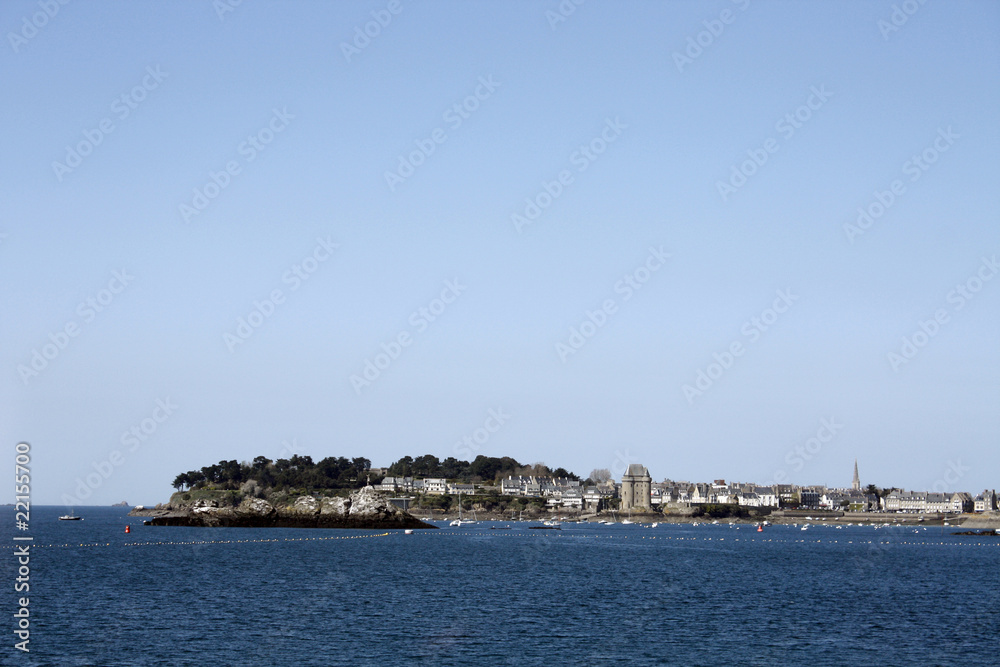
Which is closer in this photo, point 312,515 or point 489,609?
point 489,609

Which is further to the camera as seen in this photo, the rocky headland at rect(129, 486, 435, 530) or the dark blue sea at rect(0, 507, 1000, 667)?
the rocky headland at rect(129, 486, 435, 530)

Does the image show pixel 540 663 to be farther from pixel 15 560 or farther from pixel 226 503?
pixel 226 503

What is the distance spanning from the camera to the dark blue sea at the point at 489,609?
134 ft

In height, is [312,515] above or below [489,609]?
above

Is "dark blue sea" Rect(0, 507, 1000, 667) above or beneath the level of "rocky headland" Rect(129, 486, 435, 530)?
beneath

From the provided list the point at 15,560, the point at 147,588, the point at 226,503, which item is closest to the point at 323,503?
the point at 226,503

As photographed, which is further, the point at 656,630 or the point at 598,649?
the point at 656,630

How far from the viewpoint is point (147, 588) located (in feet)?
202

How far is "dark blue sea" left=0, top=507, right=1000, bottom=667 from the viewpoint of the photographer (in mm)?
40719

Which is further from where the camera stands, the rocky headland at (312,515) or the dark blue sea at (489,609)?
the rocky headland at (312,515)

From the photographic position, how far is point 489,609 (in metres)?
54.3

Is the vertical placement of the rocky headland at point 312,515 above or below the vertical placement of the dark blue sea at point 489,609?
above

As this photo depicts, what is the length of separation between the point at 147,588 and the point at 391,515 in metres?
95.3

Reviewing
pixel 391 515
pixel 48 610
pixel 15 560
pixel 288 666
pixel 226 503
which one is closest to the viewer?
pixel 288 666
